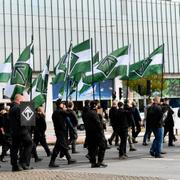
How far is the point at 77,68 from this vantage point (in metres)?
25.3

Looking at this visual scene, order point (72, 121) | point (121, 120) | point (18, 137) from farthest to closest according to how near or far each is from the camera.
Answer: point (72, 121), point (121, 120), point (18, 137)

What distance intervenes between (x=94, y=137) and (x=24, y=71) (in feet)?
26.8

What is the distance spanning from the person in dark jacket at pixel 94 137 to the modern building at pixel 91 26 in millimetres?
51196

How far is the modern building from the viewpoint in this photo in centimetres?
6581

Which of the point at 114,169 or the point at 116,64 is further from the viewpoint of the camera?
the point at 116,64

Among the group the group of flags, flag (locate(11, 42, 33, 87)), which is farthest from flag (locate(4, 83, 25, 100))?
flag (locate(11, 42, 33, 87))

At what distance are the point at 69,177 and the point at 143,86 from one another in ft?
178

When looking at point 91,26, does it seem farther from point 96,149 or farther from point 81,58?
point 96,149

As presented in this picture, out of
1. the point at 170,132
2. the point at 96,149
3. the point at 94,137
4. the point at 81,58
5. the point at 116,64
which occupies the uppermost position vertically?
the point at 81,58

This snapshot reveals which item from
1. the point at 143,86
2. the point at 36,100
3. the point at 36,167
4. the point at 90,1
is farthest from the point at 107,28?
the point at 36,167

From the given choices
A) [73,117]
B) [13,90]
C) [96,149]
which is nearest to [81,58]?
[13,90]

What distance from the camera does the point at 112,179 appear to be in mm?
11375

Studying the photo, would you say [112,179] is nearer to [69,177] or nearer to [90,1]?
[69,177]

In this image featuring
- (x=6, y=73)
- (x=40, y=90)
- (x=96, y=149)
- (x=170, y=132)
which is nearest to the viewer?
(x=96, y=149)
